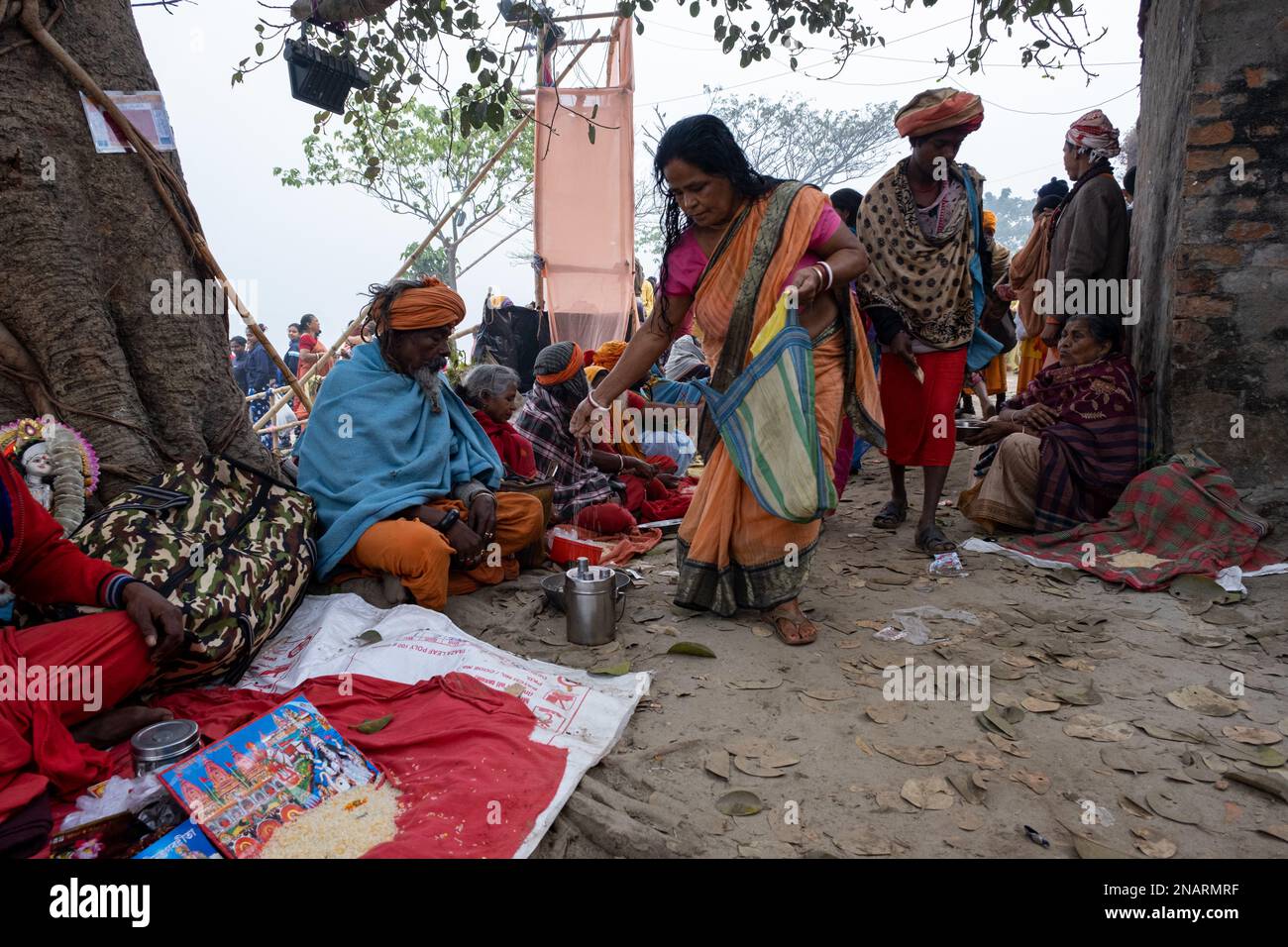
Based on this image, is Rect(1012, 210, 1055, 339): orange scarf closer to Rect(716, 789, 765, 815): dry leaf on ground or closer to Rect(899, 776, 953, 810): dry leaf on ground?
Rect(899, 776, 953, 810): dry leaf on ground

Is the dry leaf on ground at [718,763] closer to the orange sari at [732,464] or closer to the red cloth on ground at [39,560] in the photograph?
the orange sari at [732,464]

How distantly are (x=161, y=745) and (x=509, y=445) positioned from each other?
9.46 feet

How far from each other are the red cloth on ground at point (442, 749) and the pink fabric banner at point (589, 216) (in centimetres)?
710

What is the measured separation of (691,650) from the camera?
10.0 ft

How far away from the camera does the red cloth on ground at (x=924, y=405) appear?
4.23 metres

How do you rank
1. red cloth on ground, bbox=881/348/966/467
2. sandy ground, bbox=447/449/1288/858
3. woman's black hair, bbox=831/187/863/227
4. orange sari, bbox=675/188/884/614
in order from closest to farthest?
sandy ground, bbox=447/449/1288/858
orange sari, bbox=675/188/884/614
red cloth on ground, bbox=881/348/966/467
woman's black hair, bbox=831/187/863/227

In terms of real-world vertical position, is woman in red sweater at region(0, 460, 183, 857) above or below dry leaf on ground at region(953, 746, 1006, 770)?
above

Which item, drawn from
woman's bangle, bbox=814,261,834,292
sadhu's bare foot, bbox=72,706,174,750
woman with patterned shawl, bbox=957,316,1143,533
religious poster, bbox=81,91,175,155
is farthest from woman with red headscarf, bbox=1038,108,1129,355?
sadhu's bare foot, bbox=72,706,174,750

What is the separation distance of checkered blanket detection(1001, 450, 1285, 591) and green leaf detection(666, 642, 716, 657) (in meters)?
2.09

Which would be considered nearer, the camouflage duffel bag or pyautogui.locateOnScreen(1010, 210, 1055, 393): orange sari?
the camouflage duffel bag

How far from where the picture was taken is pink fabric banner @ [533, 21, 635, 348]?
8.97 meters

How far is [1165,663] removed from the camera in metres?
2.88

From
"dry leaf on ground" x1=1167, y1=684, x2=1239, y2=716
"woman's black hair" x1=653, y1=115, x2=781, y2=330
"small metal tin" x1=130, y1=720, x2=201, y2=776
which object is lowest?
"dry leaf on ground" x1=1167, y1=684, x2=1239, y2=716

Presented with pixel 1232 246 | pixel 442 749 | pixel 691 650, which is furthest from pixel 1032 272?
pixel 442 749
